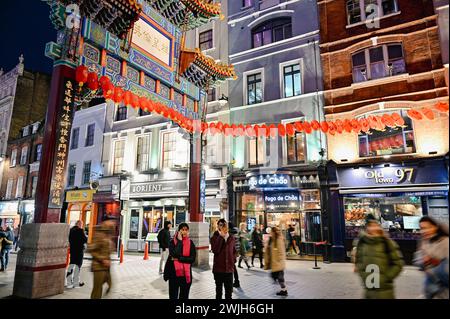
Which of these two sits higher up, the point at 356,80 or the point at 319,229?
the point at 356,80

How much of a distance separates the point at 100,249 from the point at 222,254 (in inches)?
95.1

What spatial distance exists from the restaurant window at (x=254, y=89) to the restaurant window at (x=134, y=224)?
1086cm

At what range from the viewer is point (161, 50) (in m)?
10.7

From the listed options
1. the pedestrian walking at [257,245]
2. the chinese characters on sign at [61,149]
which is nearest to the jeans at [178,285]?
the chinese characters on sign at [61,149]

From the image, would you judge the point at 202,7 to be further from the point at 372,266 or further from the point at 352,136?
the point at 372,266

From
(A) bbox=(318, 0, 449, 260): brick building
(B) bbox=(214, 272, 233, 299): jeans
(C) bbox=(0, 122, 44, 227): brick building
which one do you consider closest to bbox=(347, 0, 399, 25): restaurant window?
(A) bbox=(318, 0, 449, 260): brick building

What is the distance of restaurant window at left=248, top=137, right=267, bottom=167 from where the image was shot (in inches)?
676

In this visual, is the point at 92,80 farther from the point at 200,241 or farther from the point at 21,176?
the point at 21,176

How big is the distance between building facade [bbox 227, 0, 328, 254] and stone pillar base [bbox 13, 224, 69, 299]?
10493 millimetres

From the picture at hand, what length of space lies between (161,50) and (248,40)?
9.84 metres

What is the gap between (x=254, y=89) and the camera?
1839 centimetres

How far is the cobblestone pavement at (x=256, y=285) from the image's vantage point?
764 centimetres
